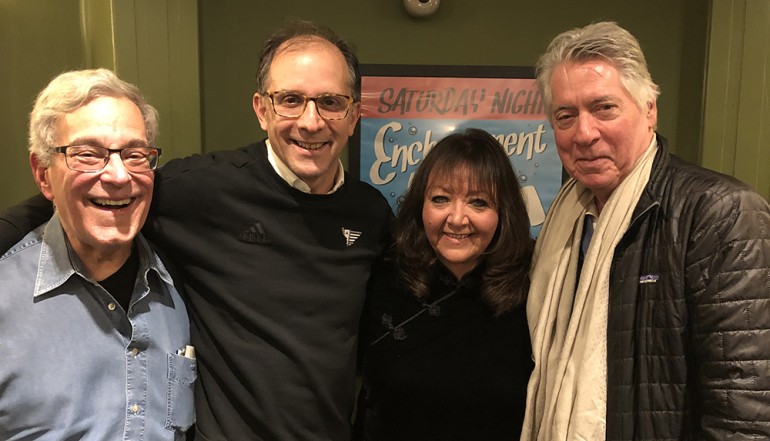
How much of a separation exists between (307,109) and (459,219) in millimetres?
531

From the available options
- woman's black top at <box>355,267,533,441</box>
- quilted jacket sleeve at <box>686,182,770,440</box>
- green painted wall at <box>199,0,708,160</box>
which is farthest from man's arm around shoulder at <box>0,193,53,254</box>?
quilted jacket sleeve at <box>686,182,770,440</box>

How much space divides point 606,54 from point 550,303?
0.65 metres

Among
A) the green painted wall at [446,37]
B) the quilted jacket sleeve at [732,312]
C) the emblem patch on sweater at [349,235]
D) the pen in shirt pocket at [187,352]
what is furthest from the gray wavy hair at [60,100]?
the quilted jacket sleeve at [732,312]

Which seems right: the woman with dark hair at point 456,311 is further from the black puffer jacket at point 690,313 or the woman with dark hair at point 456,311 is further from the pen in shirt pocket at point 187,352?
the pen in shirt pocket at point 187,352

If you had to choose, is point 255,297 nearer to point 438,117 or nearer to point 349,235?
point 349,235

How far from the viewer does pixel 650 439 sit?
1280 millimetres

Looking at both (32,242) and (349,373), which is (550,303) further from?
(32,242)

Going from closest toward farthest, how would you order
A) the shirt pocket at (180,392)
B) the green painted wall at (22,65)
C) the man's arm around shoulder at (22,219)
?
1. the man's arm around shoulder at (22,219)
2. the shirt pocket at (180,392)
3. the green painted wall at (22,65)

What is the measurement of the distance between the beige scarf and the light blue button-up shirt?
943 mm

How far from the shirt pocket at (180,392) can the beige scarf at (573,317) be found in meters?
0.90

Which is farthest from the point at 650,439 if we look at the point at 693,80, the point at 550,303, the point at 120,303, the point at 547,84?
the point at 693,80

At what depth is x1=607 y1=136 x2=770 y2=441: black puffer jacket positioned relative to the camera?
3.82ft

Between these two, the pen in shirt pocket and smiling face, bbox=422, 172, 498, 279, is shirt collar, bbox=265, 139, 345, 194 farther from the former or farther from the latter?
the pen in shirt pocket

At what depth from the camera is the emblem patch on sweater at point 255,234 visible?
4.99 ft
